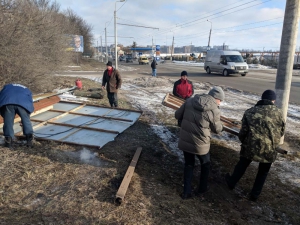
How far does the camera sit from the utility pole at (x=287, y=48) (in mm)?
5129

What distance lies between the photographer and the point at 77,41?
116ft

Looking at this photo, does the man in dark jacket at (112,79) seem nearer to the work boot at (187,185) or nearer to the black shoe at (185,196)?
the work boot at (187,185)

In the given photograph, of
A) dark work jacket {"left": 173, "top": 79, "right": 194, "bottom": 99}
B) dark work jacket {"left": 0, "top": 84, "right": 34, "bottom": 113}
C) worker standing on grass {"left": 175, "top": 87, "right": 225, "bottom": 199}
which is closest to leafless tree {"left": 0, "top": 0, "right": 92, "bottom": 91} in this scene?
dark work jacket {"left": 0, "top": 84, "right": 34, "bottom": 113}

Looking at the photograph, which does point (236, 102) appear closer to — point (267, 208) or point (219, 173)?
point (219, 173)

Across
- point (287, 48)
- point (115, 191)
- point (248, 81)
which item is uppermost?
point (287, 48)

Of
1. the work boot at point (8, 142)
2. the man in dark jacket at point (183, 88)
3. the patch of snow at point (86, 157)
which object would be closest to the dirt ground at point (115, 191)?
the patch of snow at point (86, 157)

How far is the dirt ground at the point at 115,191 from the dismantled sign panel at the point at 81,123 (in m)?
0.48

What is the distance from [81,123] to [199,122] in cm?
413

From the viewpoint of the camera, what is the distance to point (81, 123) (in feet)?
22.0

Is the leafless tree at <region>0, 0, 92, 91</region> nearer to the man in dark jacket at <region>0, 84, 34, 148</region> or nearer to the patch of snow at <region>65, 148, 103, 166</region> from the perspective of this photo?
the man in dark jacket at <region>0, 84, 34, 148</region>

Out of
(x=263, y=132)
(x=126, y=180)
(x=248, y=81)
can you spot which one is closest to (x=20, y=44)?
(x=126, y=180)

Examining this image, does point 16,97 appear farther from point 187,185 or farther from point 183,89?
point 183,89

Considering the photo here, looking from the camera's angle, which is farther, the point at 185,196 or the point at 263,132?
the point at 185,196

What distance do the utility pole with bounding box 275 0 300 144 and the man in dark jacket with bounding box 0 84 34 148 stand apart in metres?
5.40
